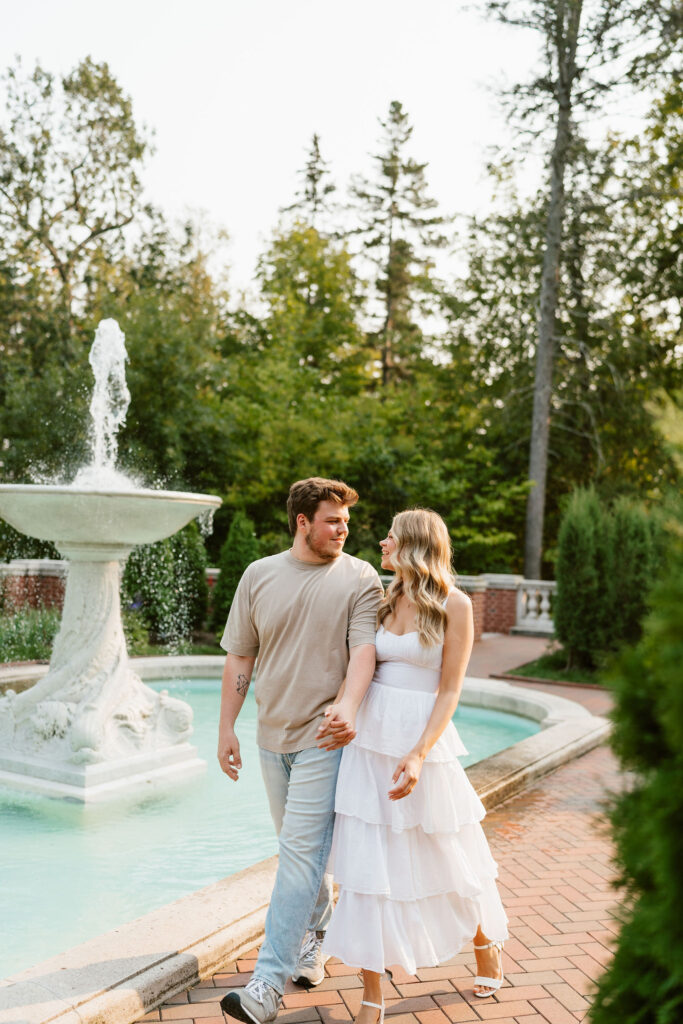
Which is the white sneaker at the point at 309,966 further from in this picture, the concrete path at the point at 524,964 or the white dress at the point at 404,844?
the white dress at the point at 404,844

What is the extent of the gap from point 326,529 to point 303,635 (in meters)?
0.39

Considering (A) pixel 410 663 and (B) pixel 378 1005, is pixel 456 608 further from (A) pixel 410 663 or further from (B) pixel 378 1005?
(B) pixel 378 1005

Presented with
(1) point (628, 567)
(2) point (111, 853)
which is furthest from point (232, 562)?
(2) point (111, 853)

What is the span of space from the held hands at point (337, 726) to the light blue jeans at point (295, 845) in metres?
0.17

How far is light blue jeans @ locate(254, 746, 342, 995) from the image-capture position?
2930 millimetres

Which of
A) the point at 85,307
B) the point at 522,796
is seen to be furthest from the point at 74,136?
the point at 522,796

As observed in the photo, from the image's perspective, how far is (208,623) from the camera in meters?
14.4

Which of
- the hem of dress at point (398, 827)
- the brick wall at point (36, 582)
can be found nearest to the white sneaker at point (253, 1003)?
the hem of dress at point (398, 827)

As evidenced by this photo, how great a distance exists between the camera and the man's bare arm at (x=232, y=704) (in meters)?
3.27

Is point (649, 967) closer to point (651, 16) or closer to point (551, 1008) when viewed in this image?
point (551, 1008)

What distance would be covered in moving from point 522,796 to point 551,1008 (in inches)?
118

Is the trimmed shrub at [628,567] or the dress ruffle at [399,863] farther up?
the trimmed shrub at [628,567]

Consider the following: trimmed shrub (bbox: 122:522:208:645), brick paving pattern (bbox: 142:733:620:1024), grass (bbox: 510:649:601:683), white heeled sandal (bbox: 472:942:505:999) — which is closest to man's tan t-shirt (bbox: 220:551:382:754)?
brick paving pattern (bbox: 142:733:620:1024)

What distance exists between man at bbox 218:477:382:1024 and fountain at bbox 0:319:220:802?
102 inches
